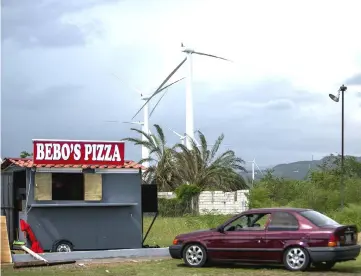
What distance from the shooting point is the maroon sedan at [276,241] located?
601 inches

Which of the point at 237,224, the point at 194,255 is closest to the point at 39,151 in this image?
the point at 194,255

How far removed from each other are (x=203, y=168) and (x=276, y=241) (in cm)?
3558

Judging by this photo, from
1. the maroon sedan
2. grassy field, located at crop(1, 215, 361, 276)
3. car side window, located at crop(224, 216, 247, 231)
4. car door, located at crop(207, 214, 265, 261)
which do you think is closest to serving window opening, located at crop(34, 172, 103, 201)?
grassy field, located at crop(1, 215, 361, 276)

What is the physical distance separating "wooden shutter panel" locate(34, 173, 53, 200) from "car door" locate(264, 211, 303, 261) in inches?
274

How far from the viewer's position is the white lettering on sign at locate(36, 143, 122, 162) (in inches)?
786

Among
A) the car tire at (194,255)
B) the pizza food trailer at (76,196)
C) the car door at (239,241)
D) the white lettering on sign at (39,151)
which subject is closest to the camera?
the car door at (239,241)

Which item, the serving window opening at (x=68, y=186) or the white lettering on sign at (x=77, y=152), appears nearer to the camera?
the white lettering on sign at (x=77, y=152)

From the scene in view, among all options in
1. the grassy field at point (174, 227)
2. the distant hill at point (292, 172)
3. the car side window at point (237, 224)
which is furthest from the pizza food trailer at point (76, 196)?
the distant hill at point (292, 172)

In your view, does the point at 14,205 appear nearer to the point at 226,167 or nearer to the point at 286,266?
the point at 286,266

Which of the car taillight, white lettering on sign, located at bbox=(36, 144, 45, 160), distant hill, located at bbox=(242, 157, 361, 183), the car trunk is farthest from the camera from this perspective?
distant hill, located at bbox=(242, 157, 361, 183)

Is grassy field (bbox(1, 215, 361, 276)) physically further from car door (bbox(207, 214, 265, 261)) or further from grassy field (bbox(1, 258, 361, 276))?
car door (bbox(207, 214, 265, 261))

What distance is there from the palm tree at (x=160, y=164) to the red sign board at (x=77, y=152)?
3085cm

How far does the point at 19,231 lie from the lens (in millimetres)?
20797

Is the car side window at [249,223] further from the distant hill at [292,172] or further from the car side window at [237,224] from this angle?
the distant hill at [292,172]
